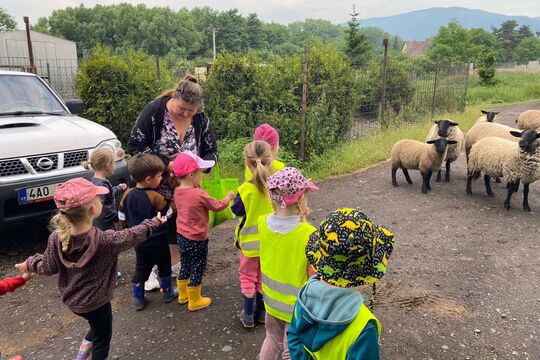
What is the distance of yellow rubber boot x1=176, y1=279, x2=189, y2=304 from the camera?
388cm

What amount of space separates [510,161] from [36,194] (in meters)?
6.73

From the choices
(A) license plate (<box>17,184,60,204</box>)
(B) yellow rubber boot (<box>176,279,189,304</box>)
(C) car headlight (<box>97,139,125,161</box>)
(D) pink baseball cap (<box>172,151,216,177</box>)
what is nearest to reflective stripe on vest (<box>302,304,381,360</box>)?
(D) pink baseball cap (<box>172,151,216,177</box>)

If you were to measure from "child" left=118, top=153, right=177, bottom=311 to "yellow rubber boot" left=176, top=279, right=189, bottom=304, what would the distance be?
19 cm

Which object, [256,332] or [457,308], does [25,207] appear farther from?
[457,308]

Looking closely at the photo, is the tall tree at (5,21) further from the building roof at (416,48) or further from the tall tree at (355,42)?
the building roof at (416,48)

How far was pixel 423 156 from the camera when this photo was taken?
7594 millimetres

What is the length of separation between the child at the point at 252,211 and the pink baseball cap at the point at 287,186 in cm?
65

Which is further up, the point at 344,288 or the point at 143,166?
the point at 143,166

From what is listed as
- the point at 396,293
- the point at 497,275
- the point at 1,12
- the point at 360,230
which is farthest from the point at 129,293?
the point at 1,12

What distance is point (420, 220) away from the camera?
6.23m

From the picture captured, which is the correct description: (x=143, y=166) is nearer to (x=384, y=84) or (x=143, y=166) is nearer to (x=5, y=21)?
(x=384, y=84)

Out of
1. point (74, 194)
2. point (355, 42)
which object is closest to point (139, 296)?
point (74, 194)

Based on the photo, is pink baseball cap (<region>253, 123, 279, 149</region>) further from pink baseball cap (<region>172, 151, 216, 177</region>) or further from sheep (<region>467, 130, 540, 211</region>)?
sheep (<region>467, 130, 540, 211</region>)

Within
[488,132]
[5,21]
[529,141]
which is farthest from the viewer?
[5,21]
